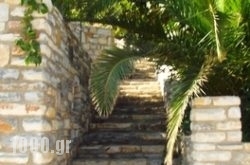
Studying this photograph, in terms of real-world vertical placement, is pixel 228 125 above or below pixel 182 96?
below

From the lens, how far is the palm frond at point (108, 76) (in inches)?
181

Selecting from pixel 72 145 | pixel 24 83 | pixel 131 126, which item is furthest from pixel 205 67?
pixel 131 126

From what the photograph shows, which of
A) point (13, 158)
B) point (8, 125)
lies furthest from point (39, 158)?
point (8, 125)

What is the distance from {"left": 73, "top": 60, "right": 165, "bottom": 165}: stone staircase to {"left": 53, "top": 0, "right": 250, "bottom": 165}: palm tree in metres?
1.44

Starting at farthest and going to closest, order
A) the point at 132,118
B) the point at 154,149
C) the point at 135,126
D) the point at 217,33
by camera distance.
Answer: the point at 132,118 → the point at 135,126 → the point at 154,149 → the point at 217,33

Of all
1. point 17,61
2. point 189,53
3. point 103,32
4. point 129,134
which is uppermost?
point 103,32

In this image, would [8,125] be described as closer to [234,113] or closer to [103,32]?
[234,113]

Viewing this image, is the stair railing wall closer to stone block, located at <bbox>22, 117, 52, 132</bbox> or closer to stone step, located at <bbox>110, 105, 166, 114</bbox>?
stone block, located at <bbox>22, 117, 52, 132</bbox>

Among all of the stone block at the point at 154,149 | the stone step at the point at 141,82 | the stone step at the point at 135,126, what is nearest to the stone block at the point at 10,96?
the stone block at the point at 154,149

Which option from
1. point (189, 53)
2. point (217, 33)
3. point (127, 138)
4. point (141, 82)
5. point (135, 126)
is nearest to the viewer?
point (217, 33)

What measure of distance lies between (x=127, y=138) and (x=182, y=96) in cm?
251

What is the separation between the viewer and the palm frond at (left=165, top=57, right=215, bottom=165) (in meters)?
4.22

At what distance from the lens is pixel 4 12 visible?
177 inches

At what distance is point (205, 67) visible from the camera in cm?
466
